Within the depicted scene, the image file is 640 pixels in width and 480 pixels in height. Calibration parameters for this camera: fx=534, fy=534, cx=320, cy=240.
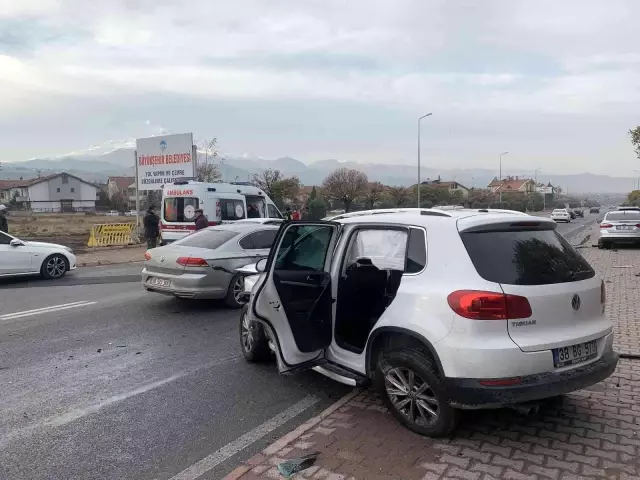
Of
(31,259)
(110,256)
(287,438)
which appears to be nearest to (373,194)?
(110,256)

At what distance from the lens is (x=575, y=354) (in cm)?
371

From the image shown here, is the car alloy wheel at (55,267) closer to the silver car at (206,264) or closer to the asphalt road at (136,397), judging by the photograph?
the asphalt road at (136,397)

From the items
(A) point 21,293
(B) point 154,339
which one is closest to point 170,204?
(A) point 21,293

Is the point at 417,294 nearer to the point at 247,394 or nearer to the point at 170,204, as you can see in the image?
the point at 247,394

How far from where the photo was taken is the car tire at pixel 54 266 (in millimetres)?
12820

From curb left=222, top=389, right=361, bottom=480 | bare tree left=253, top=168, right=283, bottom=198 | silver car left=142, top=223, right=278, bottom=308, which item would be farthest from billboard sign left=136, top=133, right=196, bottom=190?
curb left=222, top=389, right=361, bottom=480

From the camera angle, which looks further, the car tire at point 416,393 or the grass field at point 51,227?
the grass field at point 51,227

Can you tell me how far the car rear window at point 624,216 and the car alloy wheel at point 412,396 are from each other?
18203 millimetres

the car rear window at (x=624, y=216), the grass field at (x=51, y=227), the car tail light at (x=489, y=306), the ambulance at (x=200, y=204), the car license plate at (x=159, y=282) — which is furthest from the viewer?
the grass field at (x=51, y=227)

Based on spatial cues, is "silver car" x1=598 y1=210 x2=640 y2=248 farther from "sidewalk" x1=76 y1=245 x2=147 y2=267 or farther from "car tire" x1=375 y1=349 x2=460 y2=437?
"car tire" x1=375 y1=349 x2=460 y2=437

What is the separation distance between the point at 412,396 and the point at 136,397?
8.42 feet

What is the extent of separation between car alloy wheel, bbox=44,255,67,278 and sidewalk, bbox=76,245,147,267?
343 centimetres

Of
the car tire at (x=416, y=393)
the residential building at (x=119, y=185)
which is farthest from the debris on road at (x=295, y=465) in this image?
the residential building at (x=119, y=185)

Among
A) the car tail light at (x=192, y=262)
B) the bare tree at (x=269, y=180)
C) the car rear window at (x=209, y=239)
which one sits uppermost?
the bare tree at (x=269, y=180)
